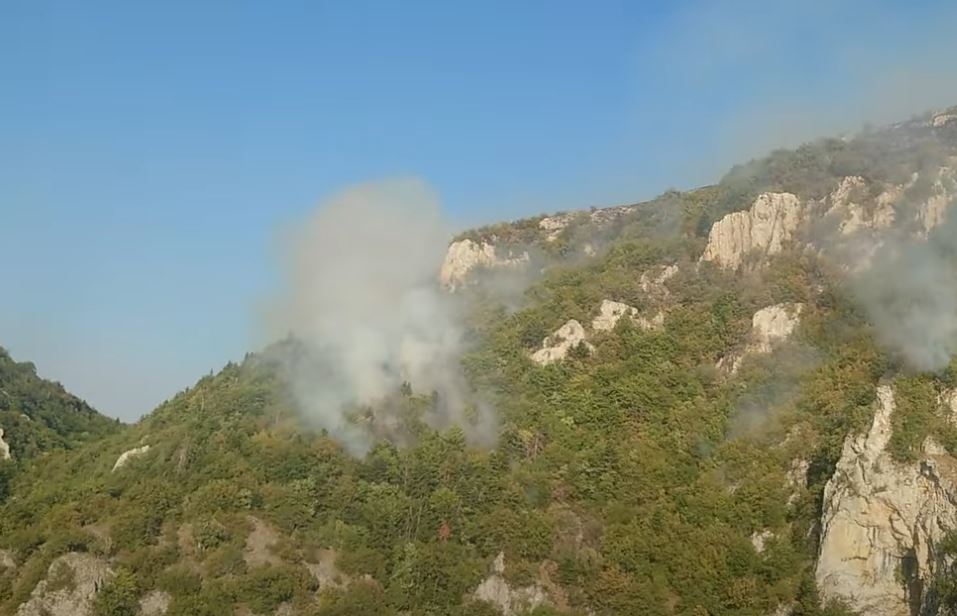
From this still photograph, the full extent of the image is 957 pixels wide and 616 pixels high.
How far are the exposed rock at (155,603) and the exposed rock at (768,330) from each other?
1582 inches

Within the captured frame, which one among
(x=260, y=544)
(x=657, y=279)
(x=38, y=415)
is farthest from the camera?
(x=38, y=415)

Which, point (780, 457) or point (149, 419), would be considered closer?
point (780, 457)

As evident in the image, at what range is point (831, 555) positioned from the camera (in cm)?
4191

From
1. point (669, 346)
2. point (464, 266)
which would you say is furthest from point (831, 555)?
point (464, 266)

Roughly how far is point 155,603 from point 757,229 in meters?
53.0

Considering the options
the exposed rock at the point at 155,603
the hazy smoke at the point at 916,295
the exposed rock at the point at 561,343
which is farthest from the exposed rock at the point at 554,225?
the exposed rock at the point at 155,603

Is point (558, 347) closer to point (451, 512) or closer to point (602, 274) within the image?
point (602, 274)

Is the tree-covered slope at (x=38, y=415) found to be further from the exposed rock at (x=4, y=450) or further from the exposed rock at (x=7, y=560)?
the exposed rock at (x=7, y=560)

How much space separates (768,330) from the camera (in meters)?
62.3

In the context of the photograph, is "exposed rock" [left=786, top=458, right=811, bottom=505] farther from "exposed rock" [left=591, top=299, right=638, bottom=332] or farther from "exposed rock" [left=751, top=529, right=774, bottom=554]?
"exposed rock" [left=591, top=299, right=638, bottom=332]

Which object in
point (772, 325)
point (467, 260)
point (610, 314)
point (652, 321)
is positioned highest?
point (467, 260)

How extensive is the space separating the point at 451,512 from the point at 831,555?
2199cm

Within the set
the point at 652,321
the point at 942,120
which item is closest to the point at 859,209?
the point at 942,120

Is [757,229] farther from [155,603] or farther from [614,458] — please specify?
[155,603]
